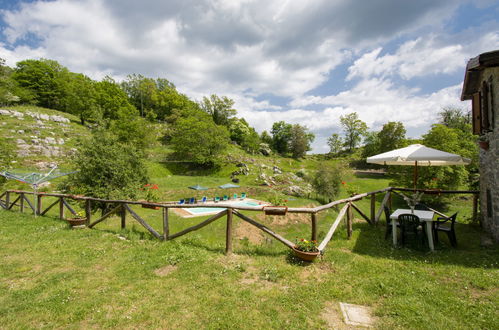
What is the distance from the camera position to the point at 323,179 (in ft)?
71.9

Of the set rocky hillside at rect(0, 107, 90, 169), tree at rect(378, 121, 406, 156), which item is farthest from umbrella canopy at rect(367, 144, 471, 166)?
tree at rect(378, 121, 406, 156)

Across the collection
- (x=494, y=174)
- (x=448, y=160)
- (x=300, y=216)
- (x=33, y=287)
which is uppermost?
(x=448, y=160)

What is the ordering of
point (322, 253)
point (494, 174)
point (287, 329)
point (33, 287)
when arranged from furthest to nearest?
point (494, 174) → point (322, 253) → point (33, 287) → point (287, 329)

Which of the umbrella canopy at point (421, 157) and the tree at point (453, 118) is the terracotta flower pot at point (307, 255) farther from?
the tree at point (453, 118)

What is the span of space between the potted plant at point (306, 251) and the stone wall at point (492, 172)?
5202 millimetres

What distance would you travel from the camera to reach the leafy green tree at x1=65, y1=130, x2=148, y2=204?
10586 millimetres

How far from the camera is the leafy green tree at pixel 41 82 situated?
147 feet

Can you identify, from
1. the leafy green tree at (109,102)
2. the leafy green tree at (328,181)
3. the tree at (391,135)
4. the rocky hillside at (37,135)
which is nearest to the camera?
the leafy green tree at (328,181)

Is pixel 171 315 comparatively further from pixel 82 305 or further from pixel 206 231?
pixel 206 231

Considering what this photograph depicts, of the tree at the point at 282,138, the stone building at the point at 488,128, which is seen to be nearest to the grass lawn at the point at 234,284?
the stone building at the point at 488,128

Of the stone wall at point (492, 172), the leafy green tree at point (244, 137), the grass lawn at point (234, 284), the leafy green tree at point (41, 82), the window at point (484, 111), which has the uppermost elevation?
the leafy green tree at point (41, 82)

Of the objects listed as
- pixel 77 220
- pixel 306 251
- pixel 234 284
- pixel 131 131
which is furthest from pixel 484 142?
pixel 131 131

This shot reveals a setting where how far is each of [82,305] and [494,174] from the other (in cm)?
985

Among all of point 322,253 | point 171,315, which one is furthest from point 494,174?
point 171,315
